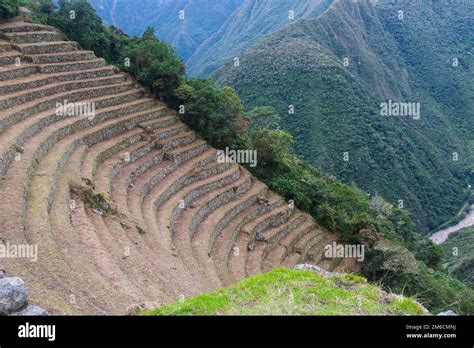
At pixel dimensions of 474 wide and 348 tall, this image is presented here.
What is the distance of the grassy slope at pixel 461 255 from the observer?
35.3 m

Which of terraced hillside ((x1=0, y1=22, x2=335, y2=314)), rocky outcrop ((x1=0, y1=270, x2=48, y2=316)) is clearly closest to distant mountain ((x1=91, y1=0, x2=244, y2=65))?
terraced hillside ((x1=0, y1=22, x2=335, y2=314))

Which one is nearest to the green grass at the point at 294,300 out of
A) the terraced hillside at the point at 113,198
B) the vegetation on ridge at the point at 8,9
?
the terraced hillside at the point at 113,198

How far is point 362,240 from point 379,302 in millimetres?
14515

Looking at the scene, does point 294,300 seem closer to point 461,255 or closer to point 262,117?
point 262,117

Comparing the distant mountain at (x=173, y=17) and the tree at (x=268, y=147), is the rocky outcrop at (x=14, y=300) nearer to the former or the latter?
the tree at (x=268, y=147)

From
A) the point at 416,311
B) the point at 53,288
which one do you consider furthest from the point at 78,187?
the point at 416,311

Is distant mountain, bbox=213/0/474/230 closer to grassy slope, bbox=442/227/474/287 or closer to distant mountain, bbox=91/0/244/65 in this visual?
grassy slope, bbox=442/227/474/287

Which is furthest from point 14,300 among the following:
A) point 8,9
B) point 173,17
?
point 173,17

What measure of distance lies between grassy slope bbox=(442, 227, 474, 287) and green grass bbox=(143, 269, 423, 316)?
104 feet

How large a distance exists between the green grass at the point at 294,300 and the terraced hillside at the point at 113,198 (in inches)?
82.5

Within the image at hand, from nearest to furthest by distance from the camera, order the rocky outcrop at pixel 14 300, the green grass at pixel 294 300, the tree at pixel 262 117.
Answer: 1. the rocky outcrop at pixel 14 300
2. the green grass at pixel 294 300
3. the tree at pixel 262 117

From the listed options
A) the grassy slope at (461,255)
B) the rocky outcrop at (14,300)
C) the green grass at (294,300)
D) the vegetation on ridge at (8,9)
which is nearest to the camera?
the rocky outcrop at (14,300)

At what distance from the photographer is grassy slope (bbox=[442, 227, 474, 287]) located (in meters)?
35.3

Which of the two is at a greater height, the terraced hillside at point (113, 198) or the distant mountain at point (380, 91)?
the distant mountain at point (380, 91)
